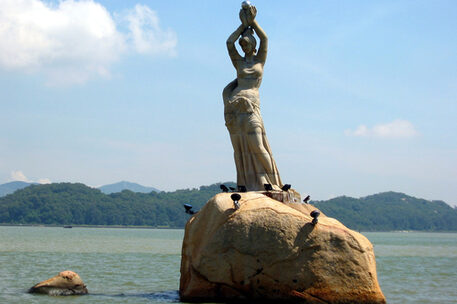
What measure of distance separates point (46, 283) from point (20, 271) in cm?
639

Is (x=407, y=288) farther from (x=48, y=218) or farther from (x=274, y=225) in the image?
(x=48, y=218)

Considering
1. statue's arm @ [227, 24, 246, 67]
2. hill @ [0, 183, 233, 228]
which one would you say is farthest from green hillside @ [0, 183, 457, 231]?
statue's arm @ [227, 24, 246, 67]

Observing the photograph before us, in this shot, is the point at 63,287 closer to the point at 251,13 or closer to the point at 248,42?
the point at 248,42

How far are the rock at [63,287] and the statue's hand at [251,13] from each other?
7483 mm

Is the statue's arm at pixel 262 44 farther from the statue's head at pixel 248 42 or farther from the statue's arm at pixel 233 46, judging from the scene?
the statue's arm at pixel 233 46

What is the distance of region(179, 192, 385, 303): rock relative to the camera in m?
12.3

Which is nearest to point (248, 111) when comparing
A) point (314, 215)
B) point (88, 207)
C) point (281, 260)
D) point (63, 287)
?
point (314, 215)

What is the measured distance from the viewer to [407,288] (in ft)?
59.1

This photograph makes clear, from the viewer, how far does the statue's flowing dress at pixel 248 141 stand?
1543 centimetres

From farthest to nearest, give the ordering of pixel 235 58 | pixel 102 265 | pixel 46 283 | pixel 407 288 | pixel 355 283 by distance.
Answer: pixel 102 265 → pixel 407 288 → pixel 235 58 → pixel 46 283 → pixel 355 283

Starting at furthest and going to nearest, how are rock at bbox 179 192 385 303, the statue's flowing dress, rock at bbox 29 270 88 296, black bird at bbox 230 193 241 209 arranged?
the statue's flowing dress, rock at bbox 29 270 88 296, black bird at bbox 230 193 241 209, rock at bbox 179 192 385 303

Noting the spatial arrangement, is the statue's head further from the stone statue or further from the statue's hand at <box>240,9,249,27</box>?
→ the statue's hand at <box>240,9,249,27</box>

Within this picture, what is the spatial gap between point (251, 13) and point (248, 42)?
2.46 feet

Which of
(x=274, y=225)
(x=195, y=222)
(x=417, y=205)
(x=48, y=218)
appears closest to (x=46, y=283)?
(x=195, y=222)
